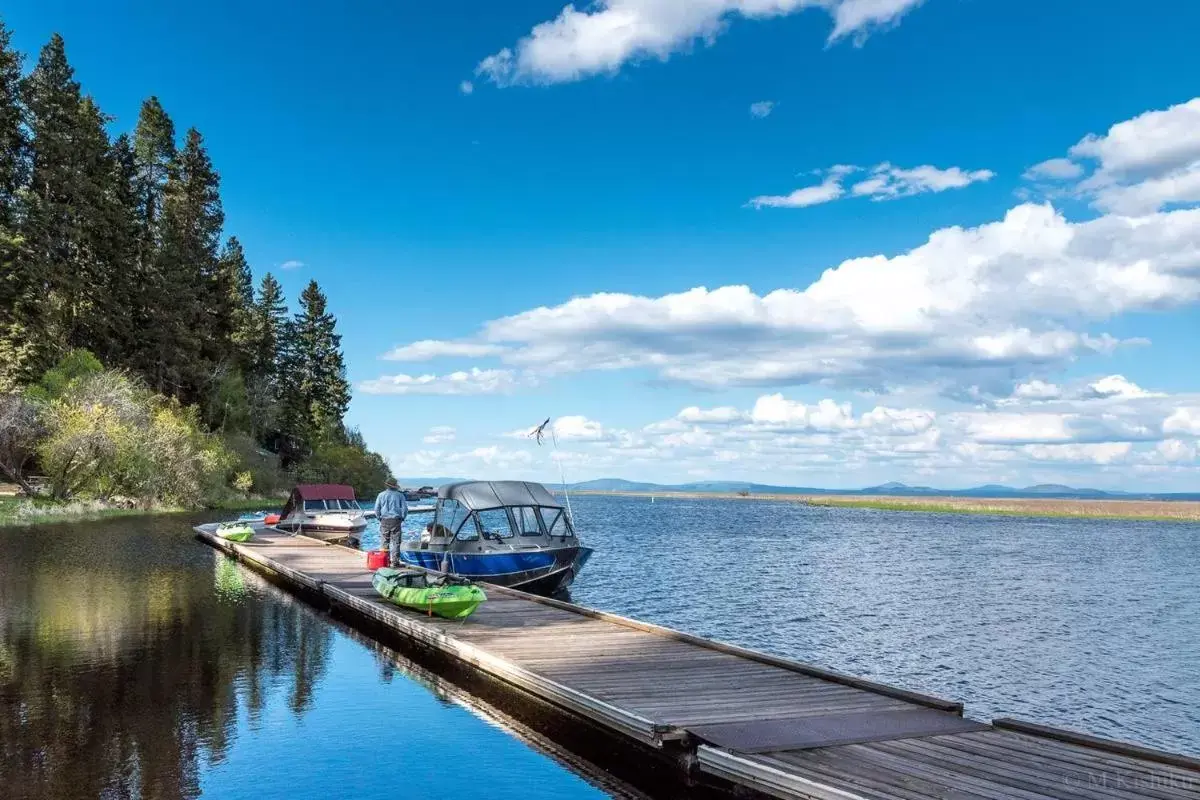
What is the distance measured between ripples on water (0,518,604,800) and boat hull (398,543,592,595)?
14.0 ft

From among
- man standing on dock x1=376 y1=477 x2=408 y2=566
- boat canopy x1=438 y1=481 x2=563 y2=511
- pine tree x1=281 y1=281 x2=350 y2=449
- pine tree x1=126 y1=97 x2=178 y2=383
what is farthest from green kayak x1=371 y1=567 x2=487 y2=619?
pine tree x1=281 y1=281 x2=350 y2=449

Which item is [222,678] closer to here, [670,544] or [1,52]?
[670,544]

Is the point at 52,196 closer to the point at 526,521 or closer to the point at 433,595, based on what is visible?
the point at 526,521

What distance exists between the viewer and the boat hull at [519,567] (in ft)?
76.9

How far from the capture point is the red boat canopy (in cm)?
4366

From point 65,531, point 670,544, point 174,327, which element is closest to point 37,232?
point 174,327

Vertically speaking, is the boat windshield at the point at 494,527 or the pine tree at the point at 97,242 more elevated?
the pine tree at the point at 97,242

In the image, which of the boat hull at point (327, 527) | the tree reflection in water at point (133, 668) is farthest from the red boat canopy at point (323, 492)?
the tree reflection in water at point (133, 668)

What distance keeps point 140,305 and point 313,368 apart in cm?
2779

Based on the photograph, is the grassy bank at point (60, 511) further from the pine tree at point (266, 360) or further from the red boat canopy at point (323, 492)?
the pine tree at point (266, 360)

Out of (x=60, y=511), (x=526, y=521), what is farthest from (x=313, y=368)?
(x=526, y=521)

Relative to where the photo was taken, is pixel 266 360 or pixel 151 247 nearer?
pixel 151 247

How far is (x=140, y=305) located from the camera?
62.5m

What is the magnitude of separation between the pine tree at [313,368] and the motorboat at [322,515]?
149ft
